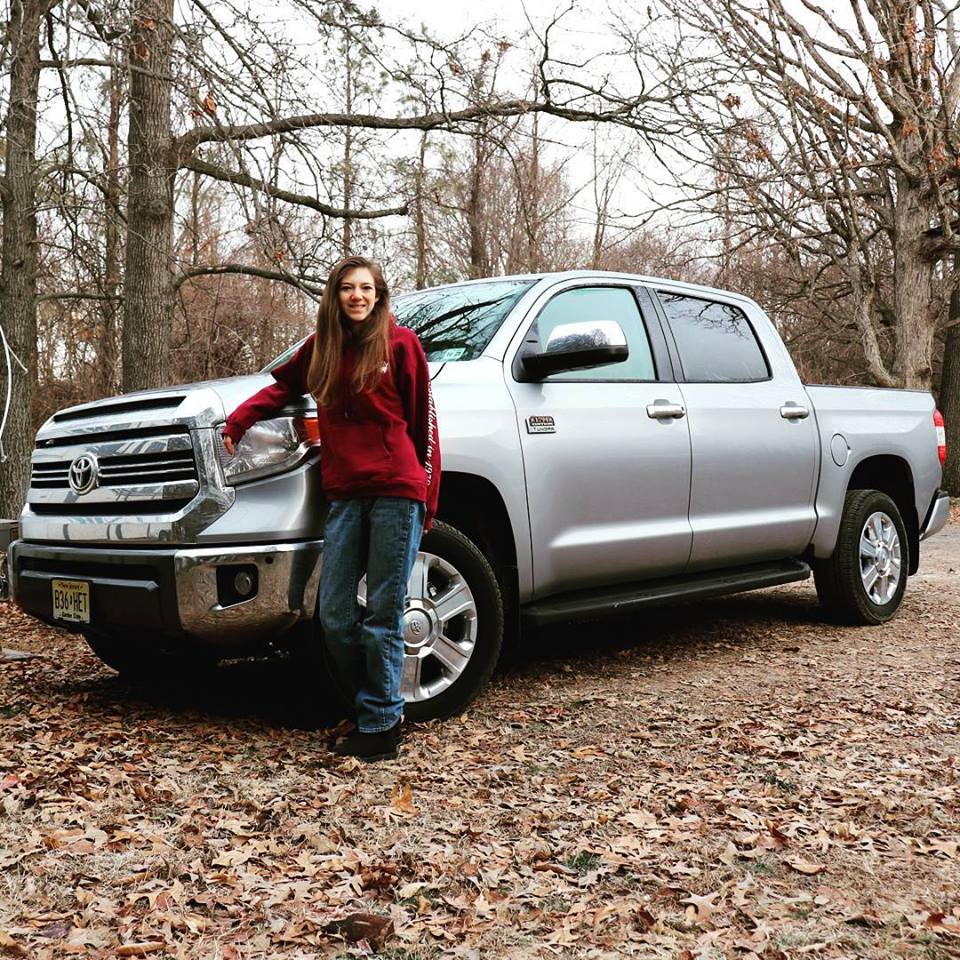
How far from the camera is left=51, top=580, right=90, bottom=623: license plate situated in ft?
13.5

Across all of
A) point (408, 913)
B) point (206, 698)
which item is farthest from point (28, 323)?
point (408, 913)

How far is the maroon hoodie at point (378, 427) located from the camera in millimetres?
3832

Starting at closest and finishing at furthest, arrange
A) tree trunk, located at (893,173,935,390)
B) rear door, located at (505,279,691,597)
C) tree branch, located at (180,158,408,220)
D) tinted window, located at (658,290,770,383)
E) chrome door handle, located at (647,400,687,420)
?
rear door, located at (505,279,691,597) < chrome door handle, located at (647,400,687,420) < tinted window, located at (658,290,770,383) < tree branch, located at (180,158,408,220) < tree trunk, located at (893,173,935,390)

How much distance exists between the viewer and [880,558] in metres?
6.80

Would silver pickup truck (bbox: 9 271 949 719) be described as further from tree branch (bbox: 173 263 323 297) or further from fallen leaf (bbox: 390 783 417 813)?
tree branch (bbox: 173 263 323 297)

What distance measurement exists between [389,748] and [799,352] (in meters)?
19.8

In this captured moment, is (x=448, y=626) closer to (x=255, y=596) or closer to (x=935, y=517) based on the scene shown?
(x=255, y=596)

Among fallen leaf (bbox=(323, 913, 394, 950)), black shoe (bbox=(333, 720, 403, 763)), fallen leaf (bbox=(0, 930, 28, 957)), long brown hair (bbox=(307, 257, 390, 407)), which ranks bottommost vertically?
fallen leaf (bbox=(323, 913, 394, 950))

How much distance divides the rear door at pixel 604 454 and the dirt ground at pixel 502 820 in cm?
69

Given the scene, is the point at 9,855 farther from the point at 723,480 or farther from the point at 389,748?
the point at 723,480

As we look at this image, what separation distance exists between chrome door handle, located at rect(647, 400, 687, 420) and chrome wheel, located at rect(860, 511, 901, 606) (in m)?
1.96

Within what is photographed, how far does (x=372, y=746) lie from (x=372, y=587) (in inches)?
23.3

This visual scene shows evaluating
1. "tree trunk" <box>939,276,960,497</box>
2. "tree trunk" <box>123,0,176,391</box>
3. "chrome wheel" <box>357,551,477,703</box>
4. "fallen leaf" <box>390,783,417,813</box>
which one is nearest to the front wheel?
"chrome wheel" <box>357,551,477,703</box>

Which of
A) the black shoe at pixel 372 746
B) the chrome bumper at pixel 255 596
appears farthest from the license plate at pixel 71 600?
the black shoe at pixel 372 746
